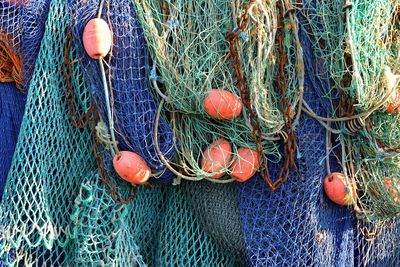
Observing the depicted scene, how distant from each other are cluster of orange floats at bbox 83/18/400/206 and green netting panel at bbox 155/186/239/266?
14 cm

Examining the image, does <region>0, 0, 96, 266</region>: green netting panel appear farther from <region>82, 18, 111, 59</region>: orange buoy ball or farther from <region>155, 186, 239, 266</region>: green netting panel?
<region>155, 186, 239, 266</region>: green netting panel

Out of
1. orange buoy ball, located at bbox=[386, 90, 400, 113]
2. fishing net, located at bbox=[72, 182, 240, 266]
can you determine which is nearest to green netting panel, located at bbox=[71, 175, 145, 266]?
fishing net, located at bbox=[72, 182, 240, 266]

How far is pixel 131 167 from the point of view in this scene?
1.63m

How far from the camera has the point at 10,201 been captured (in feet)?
5.45

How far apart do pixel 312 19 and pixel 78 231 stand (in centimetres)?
A: 87

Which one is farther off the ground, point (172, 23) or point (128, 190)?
point (172, 23)

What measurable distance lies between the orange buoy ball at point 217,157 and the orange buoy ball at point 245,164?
25 mm

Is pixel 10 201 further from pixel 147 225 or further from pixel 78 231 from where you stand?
pixel 147 225

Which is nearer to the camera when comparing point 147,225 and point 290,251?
point 290,251

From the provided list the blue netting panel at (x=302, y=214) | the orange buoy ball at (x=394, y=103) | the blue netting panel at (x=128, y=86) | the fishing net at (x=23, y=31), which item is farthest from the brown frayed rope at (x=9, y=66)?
the orange buoy ball at (x=394, y=103)

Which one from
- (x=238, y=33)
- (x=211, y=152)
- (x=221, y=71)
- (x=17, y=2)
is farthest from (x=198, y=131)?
(x=17, y=2)

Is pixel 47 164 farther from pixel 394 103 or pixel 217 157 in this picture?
pixel 394 103

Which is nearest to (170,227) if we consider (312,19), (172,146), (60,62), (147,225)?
(147,225)

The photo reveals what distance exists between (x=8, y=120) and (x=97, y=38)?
1.26 ft
